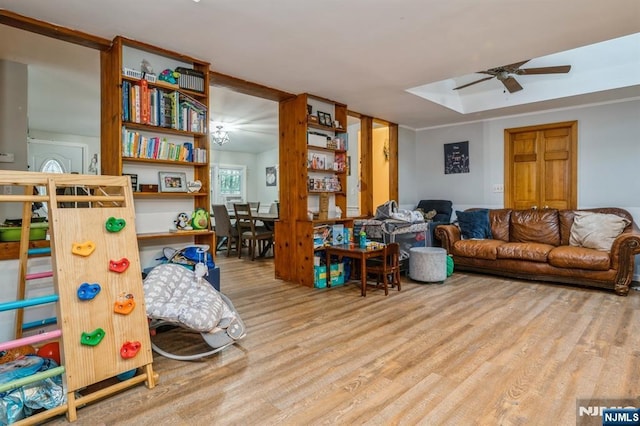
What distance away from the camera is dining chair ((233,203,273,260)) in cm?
583

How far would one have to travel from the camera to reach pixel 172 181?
3100mm

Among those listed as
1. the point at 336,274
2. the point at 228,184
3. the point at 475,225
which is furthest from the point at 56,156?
the point at 475,225

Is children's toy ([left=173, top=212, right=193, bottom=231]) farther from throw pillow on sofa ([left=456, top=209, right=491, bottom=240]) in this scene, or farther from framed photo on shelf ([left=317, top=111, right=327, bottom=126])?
throw pillow on sofa ([left=456, top=209, right=491, bottom=240])

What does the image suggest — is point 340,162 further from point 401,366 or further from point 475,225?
point 401,366

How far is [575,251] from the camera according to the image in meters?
3.96

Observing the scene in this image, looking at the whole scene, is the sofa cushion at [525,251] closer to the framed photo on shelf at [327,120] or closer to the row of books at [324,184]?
the row of books at [324,184]

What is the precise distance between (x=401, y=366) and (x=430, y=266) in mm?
2230

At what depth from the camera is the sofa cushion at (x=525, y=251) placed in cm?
418

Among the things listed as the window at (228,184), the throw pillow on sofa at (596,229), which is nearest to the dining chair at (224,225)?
the window at (228,184)

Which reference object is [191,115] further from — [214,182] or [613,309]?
[214,182]

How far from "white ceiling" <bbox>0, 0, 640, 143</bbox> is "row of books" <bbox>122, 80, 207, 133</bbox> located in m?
0.39

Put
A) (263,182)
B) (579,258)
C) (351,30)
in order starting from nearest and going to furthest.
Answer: (351,30)
(579,258)
(263,182)


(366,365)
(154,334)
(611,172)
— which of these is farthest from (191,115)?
(611,172)

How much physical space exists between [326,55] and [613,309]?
3512 mm
